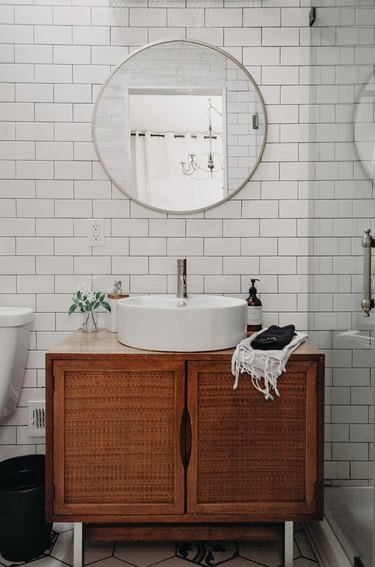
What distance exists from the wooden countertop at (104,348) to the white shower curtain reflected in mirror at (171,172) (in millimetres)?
643

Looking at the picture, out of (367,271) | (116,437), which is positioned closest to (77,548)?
(116,437)

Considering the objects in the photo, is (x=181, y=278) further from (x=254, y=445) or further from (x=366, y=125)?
(x=366, y=125)

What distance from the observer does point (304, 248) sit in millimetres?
2238

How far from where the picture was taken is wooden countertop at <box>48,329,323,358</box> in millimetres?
1742

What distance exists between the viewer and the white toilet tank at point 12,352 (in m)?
1.96

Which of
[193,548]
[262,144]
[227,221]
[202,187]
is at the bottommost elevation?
[193,548]

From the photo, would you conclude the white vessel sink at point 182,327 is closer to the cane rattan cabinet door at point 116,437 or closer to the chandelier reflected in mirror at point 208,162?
the cane rattan cabinet door at point 116,437

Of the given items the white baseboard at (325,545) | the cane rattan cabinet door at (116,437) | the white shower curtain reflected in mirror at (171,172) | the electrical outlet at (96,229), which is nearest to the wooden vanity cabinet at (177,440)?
the cane rattan cabinet door at (116,437)

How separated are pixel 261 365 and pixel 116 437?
1.84ft

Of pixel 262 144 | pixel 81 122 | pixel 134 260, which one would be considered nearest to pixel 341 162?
pixel 262 144

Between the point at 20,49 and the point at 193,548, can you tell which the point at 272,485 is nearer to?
the point at 193,548

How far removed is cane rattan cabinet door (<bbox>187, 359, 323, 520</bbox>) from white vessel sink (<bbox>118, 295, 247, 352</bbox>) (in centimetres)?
8

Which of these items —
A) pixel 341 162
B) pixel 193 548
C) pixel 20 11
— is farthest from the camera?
pixel 20 11

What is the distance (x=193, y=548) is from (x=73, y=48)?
6.97ft
